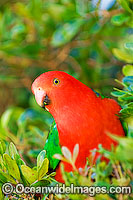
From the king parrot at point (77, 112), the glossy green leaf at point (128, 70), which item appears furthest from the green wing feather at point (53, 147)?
the glossy green leaf at point (128, 70)

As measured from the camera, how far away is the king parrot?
42.3 inches

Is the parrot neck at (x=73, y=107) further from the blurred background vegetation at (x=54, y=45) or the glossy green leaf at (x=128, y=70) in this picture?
the blurred background vegetation at (x=54, y=45)

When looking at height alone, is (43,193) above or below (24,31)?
below

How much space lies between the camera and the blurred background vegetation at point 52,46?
1.76m

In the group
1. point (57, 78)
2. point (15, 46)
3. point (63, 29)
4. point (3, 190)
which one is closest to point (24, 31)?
point (15, 46)

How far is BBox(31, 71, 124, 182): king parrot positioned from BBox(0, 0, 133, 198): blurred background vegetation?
0.45m

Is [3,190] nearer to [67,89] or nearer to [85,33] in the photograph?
[67,89]

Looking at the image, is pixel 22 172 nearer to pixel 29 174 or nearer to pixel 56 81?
pixel 29 174

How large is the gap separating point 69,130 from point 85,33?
3.62 ft

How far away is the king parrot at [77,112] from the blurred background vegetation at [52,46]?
45 cm

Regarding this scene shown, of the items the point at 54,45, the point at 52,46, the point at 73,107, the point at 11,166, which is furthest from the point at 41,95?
the point at 52,46

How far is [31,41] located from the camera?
7.10ft

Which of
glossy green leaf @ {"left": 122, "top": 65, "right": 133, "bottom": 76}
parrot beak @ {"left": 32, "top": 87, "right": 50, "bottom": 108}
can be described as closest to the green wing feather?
parrot beak @ {"left": 32, "top": 87, "right": 50, "bottom": 108}

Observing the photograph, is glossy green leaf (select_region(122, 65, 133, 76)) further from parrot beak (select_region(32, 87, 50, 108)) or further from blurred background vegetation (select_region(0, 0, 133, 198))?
blurred background vegetation (select_region(0, 0, 133, 198))
